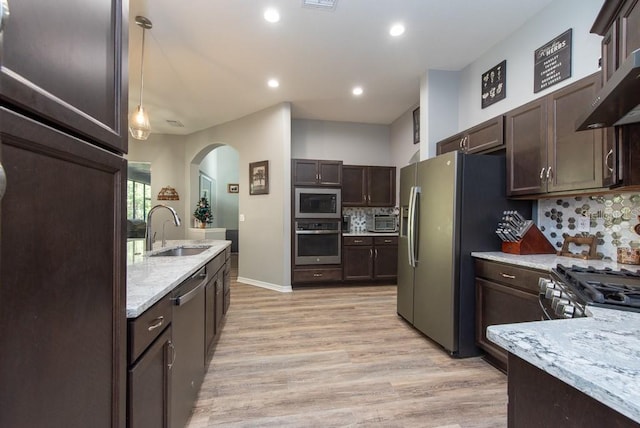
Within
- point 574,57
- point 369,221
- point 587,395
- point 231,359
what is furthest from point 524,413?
point 369,221

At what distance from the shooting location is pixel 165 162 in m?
5.99

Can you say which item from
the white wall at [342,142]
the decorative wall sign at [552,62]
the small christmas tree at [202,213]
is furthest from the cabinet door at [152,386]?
the small christmas tree at [202,213]

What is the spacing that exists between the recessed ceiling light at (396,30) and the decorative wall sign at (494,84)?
1018 mm

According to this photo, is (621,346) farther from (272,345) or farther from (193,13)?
(193,13)

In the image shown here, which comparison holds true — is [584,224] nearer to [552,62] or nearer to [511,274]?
[511,274]

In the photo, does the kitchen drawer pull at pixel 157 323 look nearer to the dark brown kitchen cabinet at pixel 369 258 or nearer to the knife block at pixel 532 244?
the knife block at pixel 532 244

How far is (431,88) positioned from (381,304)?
9.02ft

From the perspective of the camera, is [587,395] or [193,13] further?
[193,13]

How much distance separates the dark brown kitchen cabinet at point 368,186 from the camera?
4.92 metres

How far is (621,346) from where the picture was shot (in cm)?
68

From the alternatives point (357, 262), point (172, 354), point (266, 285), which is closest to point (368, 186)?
point (357, 262)

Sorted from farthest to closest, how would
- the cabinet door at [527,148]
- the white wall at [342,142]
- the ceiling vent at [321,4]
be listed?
the white wall at [342,142]
the ceiling vent at [321,4]
the cabinet door at [527,148]

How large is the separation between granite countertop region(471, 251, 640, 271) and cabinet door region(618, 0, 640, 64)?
1171 millimetres

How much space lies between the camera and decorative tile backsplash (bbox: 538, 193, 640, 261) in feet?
6.26
